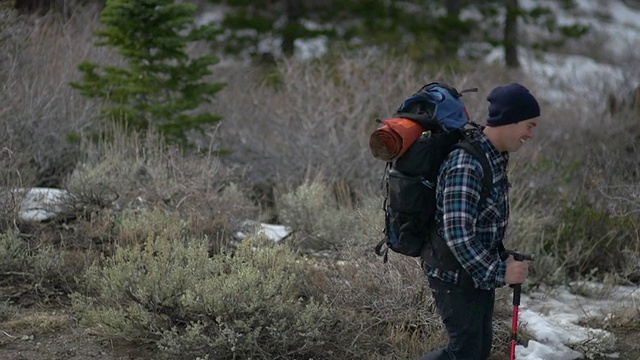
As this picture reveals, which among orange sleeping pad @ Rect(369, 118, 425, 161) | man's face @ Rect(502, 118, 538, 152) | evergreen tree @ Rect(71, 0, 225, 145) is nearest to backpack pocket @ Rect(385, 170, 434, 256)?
orange sleeping pad @ Rect(369, 118, 425, 161)

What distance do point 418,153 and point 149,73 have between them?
5701 mm

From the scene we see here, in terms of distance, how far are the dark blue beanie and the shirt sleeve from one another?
9.7 inches

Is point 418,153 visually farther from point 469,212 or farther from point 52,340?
point 52,340

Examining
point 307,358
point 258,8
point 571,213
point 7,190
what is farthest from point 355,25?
point 307,358

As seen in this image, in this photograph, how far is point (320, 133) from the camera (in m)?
9.67

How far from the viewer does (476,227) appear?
421cm

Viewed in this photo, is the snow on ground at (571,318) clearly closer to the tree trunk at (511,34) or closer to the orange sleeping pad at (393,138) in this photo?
the orange sleeping pad at (393,138)

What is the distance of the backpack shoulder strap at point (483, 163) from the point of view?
4109 millimetres

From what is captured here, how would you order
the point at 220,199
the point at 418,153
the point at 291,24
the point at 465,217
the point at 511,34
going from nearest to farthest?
the point at 465,217 → the point at 418,153 → the point at 220,199 → the point at 291,24 → the point at 511,34

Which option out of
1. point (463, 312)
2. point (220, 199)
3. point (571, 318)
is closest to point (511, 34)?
point (220, 199)

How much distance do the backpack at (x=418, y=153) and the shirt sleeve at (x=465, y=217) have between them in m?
0.06

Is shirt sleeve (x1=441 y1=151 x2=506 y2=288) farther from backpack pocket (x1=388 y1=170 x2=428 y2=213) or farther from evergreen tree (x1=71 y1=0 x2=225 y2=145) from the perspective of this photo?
evergreen tree (x1=71 y1=0 x2=225 y2=145)

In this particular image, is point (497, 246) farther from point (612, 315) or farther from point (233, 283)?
point (612, 315)

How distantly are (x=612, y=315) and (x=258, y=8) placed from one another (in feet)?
48.0
